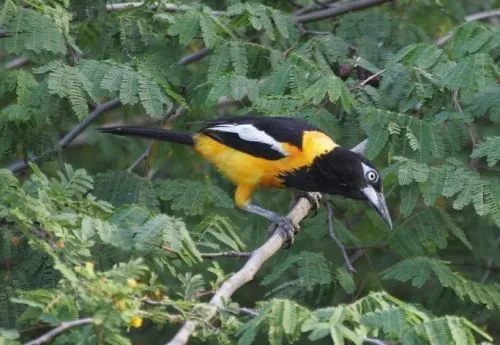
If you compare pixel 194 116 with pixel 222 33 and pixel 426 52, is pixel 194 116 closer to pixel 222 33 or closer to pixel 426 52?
pixel 222 33

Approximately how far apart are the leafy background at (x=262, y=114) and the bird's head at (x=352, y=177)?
0.09 m

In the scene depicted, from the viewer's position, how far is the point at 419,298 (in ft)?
24.1

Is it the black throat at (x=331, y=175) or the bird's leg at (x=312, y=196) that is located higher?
the black throat at (x=331, y=175)

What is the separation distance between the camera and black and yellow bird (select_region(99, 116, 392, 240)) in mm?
6223

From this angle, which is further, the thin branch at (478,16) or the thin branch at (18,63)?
the thin branch at (18,63)

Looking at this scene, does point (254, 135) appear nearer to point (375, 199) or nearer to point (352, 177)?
point (352, 177)

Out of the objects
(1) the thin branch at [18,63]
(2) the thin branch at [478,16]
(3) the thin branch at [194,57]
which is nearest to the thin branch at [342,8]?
(2) the thin branch at [478,16]

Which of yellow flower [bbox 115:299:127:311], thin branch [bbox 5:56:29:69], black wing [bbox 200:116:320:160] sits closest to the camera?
yellow flower [bbox 115:299:127:311]

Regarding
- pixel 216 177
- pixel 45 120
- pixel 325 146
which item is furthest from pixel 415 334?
pixel 216 177

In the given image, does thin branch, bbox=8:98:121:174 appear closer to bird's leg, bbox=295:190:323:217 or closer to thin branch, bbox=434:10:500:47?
bird's leg, bbox=295:190:323:217

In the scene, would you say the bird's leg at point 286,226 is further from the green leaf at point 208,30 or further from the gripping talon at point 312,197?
the green leaf at point 208,30

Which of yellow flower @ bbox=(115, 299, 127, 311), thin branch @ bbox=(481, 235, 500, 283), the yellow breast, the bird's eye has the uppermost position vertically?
yellow flower @ bbox=(115, 299, 127, 311)

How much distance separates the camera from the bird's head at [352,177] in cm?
615

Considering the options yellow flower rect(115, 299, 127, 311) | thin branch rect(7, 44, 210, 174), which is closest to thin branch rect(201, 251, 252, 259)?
yellow flower rect(115, 299, 127, 311)
